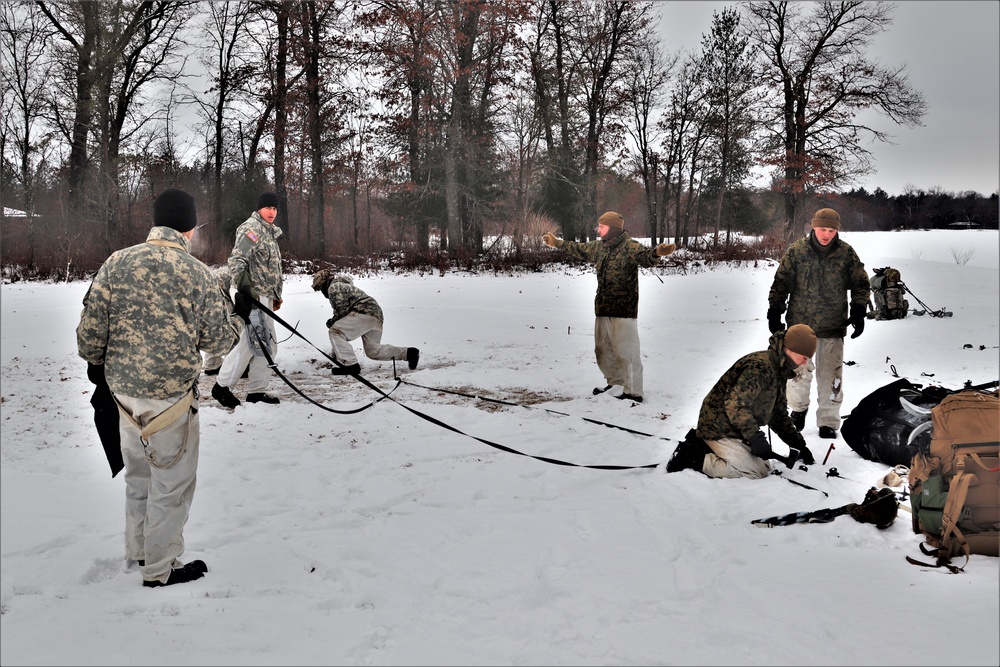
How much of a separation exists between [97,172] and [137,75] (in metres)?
3.80

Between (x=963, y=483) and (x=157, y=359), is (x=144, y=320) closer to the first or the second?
(x=157, y=359)

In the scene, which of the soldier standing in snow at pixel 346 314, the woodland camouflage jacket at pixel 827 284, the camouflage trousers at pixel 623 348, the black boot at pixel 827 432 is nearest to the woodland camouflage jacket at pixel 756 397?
the black boot at pixel 827 432

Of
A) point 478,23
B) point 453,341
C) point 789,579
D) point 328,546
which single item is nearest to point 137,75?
point 478,23

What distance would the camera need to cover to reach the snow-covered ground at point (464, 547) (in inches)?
109

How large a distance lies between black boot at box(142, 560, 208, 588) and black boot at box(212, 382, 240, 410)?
3.19 m

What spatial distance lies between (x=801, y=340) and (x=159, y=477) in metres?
3.86

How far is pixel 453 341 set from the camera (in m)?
9.93

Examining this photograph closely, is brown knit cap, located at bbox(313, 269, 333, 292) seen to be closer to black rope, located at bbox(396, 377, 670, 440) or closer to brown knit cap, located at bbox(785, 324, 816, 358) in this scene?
black rope, located at bbox(396, 377, 670, 440)

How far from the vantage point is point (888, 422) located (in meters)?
4.95

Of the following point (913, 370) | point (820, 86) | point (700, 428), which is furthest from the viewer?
point (820, 86)

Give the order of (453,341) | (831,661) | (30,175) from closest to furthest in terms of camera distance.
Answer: (831,661) → (453,341) → (30,175)

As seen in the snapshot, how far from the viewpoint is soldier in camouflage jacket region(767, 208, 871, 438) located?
5770 mm

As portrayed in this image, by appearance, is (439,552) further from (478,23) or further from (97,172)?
(97,172)

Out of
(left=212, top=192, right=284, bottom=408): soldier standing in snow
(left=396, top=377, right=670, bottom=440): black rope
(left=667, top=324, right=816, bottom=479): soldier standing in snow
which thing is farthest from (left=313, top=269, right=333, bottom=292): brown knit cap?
(left=667, top=324, right=816, bottom=479): soldier standing in snow
